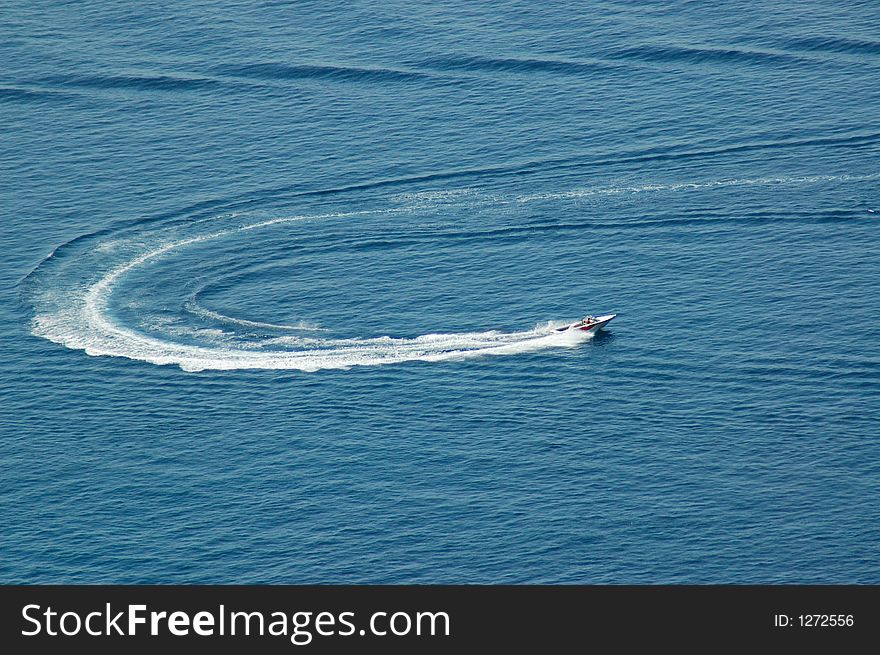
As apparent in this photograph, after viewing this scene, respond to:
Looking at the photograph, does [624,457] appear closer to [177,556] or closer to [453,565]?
[453,565]

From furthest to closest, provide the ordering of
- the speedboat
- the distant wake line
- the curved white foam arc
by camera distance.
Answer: the speedboat < the distant wake line < the curved white foam arc

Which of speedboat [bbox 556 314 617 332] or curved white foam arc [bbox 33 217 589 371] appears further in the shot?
speedboat [bbox 556 314 617 332]

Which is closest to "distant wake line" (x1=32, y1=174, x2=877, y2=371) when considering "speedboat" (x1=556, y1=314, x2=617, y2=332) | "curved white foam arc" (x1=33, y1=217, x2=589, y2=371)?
"curved white foam arc" (x1=33, y1=217, x2=589, y2=371)

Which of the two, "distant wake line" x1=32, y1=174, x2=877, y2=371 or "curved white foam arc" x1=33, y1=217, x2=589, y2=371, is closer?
"curved white foam arc" x1=33, y1=217, x2=589, y2=371

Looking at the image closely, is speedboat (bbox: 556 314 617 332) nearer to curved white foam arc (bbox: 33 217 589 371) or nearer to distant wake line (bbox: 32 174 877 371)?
distant wake line (bbox: 32 174 877 371)

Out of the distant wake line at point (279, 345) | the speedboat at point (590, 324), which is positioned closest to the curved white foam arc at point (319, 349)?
the distant wake line at point (279, 345)

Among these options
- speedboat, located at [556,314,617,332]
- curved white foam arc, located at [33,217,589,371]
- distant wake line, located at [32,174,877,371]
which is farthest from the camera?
speedboat, located at [556,314,617,332]

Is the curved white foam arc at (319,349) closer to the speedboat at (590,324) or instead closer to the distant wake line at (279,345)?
the distant wake line at (279,345)

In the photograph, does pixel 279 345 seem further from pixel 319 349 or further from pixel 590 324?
pixel 590 324

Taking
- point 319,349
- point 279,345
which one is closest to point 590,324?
point 319,349

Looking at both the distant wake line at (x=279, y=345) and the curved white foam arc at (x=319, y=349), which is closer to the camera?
the curved white foam arc at (x=319, y=349)

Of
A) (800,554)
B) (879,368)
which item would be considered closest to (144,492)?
(800,554)
